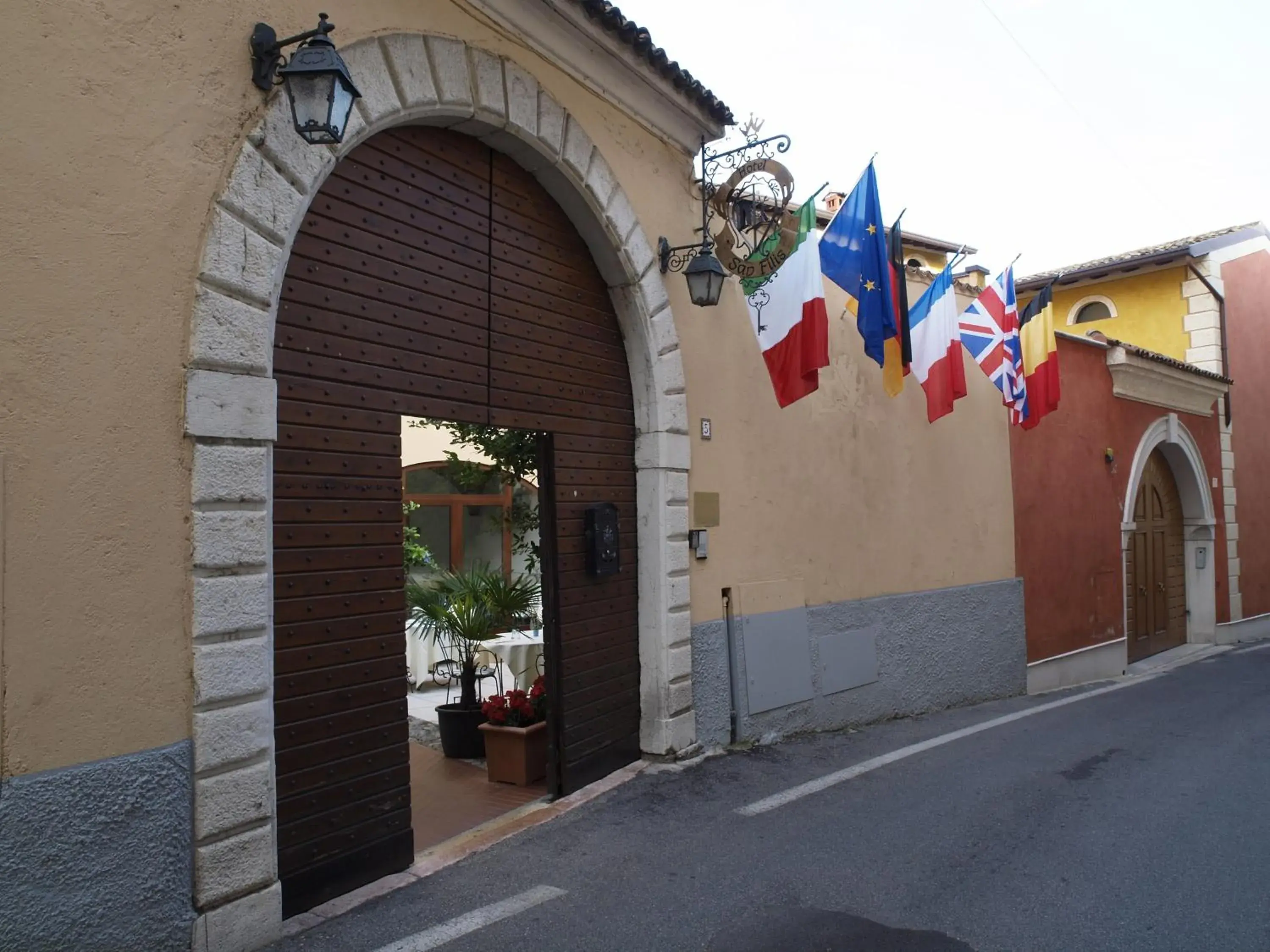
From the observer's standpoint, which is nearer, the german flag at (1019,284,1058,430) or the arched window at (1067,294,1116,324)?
the german flag at (1019,284,1058,430)

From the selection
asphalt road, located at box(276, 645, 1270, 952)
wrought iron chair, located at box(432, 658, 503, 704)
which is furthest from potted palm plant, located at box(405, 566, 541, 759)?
asphalt road, located at box(276, 645, 1270, 952)

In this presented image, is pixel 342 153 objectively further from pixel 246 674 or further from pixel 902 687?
pixel 902 687

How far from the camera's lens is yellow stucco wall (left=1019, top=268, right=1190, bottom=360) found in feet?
58.4

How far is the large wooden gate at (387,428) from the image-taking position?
4.28 metres

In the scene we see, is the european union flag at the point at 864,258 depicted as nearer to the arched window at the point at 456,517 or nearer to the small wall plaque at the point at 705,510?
the small wall plaque at the point at 705,510

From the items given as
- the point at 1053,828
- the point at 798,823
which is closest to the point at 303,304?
the point at 798,823

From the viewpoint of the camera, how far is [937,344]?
30.8 ft

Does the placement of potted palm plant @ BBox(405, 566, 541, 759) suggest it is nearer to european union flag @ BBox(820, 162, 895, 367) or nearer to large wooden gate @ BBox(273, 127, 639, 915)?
large wooden gate @ BBox(273, 127, 639, 915)

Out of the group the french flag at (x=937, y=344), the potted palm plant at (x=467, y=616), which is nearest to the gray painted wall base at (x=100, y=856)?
the potted palm plant at (x=467, y=616)

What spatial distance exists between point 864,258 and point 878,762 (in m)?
3.96

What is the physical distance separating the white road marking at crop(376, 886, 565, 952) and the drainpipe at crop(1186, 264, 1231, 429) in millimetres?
17231

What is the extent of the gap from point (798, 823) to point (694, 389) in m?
3.09

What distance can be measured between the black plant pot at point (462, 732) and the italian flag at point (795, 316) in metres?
3.39

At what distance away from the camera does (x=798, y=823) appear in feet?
18.0
